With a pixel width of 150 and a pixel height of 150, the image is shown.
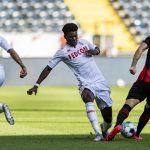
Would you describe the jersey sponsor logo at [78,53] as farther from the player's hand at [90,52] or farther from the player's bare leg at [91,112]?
the player's bare leg at [91,112]

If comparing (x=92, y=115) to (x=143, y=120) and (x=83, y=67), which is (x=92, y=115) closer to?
(x=83, y=67)

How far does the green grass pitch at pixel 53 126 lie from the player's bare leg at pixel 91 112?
6.5 inches

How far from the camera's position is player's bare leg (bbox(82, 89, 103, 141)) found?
29.7 ft

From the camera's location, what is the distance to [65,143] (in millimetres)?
8906

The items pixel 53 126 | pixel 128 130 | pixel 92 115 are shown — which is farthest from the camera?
pixel 53 126

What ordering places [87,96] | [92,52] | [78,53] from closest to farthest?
[87,96] < [92,52] < [78,53]

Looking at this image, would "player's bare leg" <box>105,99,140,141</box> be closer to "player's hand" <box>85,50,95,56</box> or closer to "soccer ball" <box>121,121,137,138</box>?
"soccer ball" <box>121,121,137,138</box>

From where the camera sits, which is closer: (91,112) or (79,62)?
(91,112)

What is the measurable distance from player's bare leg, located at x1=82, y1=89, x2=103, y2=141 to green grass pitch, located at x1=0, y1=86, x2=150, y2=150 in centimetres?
17

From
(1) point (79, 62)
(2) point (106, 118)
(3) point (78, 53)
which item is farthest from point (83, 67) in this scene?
(2) point (106, 118)

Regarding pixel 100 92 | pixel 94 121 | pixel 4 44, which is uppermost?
pixel 4 44

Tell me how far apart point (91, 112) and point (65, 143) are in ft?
1.88

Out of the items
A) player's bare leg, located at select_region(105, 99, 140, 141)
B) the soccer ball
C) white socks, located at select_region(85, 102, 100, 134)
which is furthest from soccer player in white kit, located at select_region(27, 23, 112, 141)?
Result: player's bare leg, located at select_region(105, 99, 140, 141)

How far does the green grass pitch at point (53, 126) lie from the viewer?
861 centimetres
